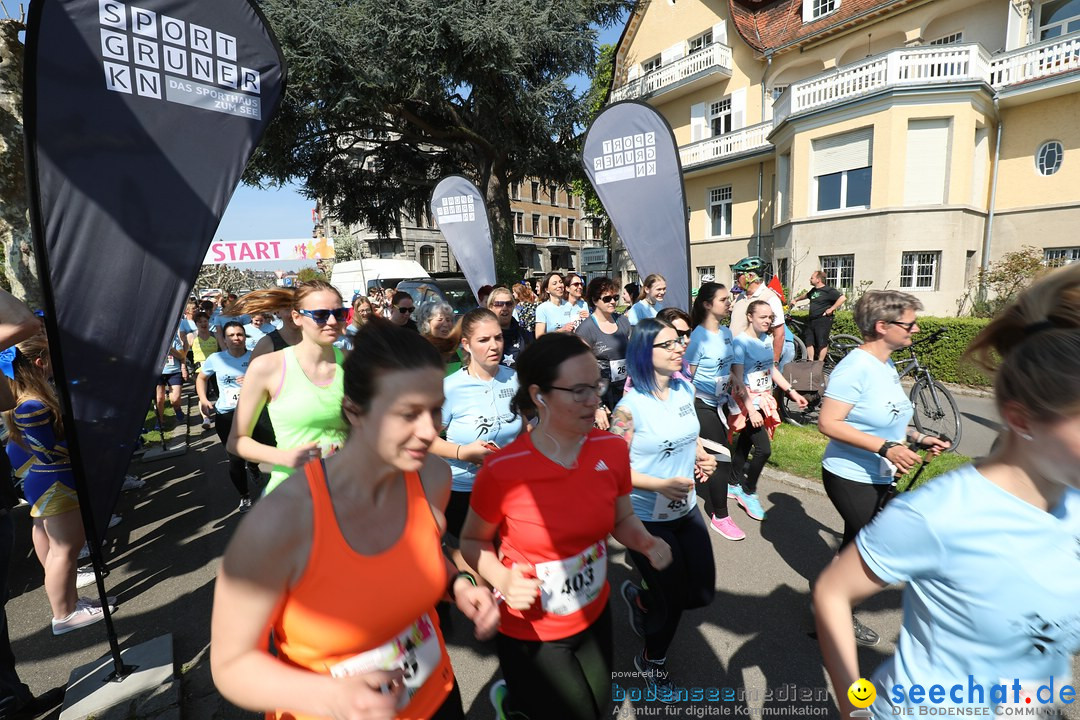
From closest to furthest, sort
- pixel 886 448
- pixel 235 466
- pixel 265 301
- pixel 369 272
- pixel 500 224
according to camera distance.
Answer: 1. pixel 886 448
2. pixel 265 301
3. pixel 235 466
4. pixel 500 224
5. pixel 369 272

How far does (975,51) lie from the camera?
48.0 ft

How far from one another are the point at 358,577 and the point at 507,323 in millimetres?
4490

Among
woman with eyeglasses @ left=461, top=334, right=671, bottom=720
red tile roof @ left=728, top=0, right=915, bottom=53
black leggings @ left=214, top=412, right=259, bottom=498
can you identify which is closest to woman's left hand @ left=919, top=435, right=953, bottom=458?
woman with eyeglasses @ left=461, top=334, right=671, bottom=720

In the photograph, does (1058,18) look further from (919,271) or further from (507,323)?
(507,323)

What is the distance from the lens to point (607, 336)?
5617mm

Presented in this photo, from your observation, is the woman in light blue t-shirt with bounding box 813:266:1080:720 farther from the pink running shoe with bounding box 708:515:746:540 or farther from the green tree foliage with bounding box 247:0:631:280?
the green tree foliage with bounding box 247:0:631:280

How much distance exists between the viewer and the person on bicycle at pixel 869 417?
9.49 ft

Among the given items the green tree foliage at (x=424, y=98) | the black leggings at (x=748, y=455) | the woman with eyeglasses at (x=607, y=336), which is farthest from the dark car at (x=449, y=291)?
the black leggings at (x=748, y=455)

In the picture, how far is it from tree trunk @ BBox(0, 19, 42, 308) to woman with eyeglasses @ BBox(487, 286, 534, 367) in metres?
5.30

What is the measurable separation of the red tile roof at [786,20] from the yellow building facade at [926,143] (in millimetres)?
90

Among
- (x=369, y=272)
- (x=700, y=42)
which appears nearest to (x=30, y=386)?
(x=369, y=272)

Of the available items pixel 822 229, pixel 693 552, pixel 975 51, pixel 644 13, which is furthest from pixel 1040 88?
pixel 693 552

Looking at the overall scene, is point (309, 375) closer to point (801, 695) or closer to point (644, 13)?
point (801, 695)

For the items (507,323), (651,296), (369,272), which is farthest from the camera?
(369,272)
